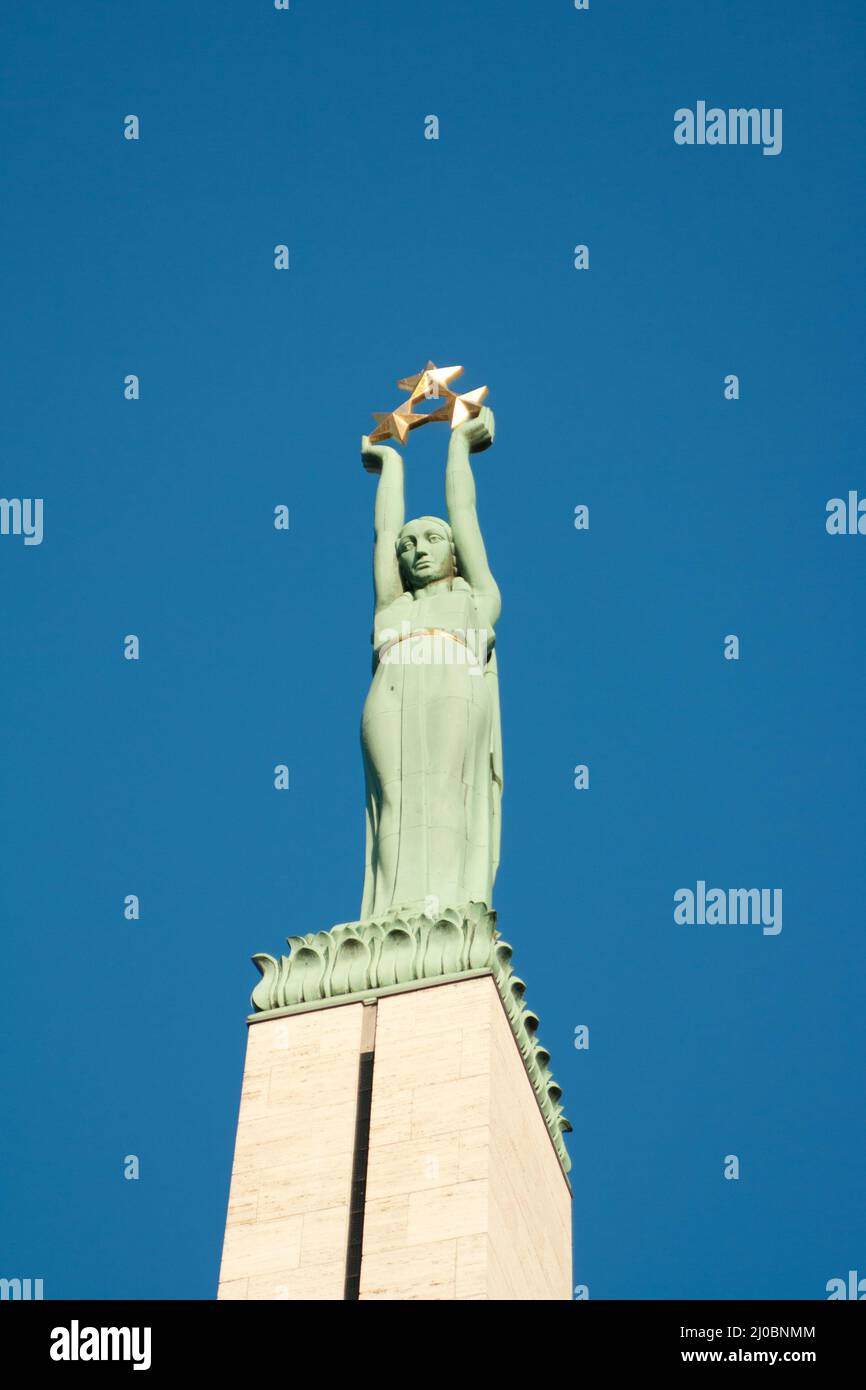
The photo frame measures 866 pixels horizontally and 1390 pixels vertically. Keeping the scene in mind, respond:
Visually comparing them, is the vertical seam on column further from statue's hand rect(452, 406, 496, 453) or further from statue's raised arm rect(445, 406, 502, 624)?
statue's hand rect(452, 406, 496, 453)

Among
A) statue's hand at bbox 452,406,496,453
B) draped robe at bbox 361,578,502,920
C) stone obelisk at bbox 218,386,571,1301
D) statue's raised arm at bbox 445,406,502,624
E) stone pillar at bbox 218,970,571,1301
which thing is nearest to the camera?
stone pillar at bbox 218,970,571,1301

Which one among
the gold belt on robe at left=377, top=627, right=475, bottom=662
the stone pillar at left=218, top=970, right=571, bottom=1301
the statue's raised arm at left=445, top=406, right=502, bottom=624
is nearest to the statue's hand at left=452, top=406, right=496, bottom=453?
the statue's raised arm at left=445, top=406, right=502, bottom=624

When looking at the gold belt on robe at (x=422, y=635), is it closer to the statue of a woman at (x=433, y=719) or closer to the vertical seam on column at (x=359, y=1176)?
the statue of a woman at (x=433, y=719)

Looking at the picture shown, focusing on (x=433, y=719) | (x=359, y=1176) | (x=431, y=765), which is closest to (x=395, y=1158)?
(x=359, y=1176)

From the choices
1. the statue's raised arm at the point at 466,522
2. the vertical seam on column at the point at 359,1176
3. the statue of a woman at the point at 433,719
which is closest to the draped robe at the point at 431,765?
the statue of a woman at the point at 433,719
